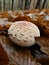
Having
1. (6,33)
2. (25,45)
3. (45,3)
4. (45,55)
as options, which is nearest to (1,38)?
(6,33)

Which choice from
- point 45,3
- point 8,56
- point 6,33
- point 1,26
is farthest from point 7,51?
point 45,3

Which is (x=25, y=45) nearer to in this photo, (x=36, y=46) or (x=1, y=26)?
(x=36, y=46)

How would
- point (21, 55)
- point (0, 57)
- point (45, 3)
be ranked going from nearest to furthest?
point (0, 57) → point (21, 55) → point (45, 3)

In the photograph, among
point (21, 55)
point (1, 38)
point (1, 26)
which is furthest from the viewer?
point (1, 26)

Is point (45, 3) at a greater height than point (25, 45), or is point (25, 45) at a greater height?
point (25, 45)

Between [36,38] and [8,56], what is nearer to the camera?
[8,56]

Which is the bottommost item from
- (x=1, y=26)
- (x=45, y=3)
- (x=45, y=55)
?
(x=45, y=3)
